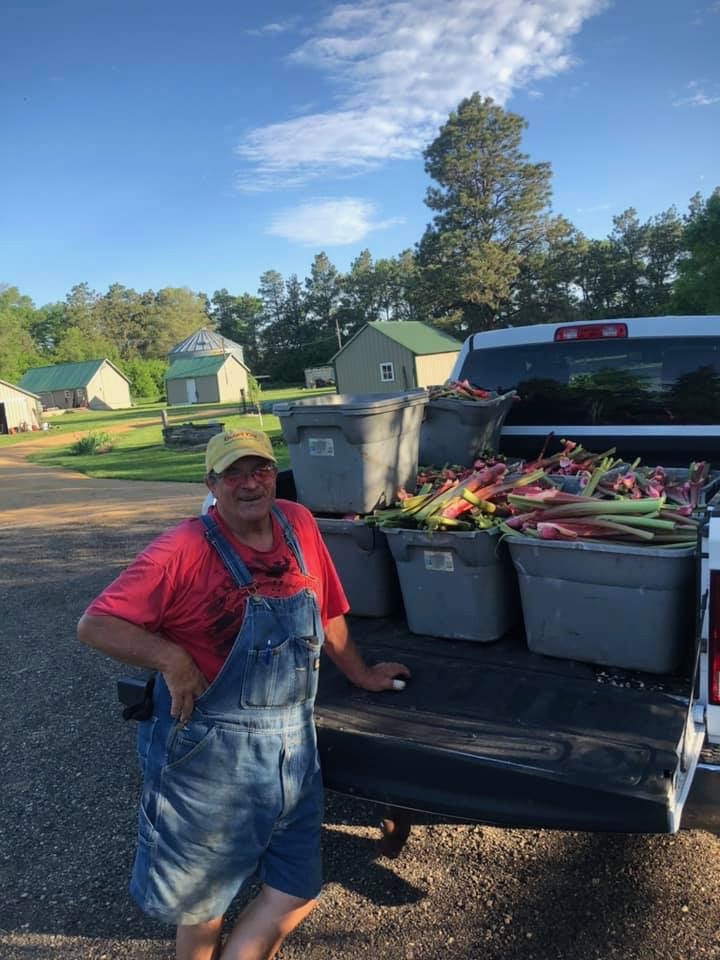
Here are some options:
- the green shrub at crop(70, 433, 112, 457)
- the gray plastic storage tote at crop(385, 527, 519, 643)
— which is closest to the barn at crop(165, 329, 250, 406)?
the green shrub at crop(70, 433, 112, 457)

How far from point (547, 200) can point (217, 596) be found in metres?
66.5

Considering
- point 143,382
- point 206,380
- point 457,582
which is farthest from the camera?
point 143,382

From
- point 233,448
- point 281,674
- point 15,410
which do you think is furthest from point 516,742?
point 15,410

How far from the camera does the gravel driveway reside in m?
2.63

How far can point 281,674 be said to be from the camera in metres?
2.22

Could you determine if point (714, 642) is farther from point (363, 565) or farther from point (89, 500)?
point (89, 500)

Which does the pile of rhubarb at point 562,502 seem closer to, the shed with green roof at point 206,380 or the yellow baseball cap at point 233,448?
the yellow baseball cap at point 233,448

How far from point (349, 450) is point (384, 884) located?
186 centimetres

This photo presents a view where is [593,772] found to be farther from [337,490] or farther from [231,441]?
[337,490]

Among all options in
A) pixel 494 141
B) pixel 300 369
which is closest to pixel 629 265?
pixel 494 141

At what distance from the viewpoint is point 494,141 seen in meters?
61.7

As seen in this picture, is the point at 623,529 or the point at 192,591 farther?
the point at 623,529

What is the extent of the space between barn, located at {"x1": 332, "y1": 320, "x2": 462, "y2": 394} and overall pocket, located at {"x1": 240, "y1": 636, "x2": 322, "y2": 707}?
3692cm

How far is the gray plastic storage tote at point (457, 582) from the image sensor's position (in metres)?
2.91
